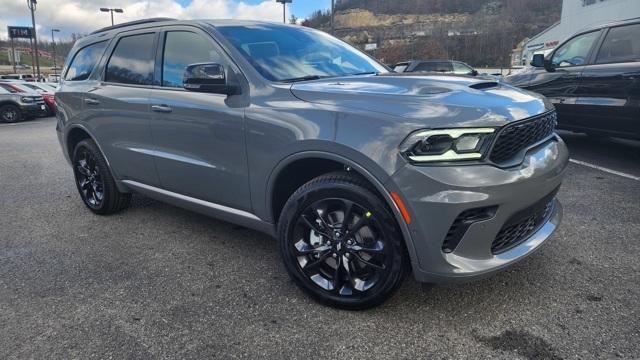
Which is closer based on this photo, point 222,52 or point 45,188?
point 222,52

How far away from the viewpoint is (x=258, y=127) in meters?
2.88

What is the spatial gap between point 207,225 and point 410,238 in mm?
2375

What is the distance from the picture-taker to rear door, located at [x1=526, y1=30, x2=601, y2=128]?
6.15 meters

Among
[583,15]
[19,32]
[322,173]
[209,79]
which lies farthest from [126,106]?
[583,15]

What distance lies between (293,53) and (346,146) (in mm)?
1250

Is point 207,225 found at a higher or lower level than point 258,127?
lower

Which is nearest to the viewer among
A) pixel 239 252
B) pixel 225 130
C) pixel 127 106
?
pixel 225 130

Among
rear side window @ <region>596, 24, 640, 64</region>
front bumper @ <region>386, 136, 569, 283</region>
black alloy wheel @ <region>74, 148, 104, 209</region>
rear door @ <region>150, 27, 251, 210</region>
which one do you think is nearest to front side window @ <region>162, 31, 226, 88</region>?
rear door @ <region>150, 27, 251, 210</region>

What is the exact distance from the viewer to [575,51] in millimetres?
6320

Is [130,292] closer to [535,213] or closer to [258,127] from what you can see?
[258,127]

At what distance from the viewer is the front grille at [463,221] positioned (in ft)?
7.47

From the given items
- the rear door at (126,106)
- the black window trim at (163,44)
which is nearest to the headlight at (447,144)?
the black window trim at (163,44)

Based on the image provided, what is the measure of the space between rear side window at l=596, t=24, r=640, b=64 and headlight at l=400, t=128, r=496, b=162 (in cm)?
445

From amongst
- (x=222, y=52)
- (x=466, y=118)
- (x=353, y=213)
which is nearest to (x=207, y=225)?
(x=222, y=52)
